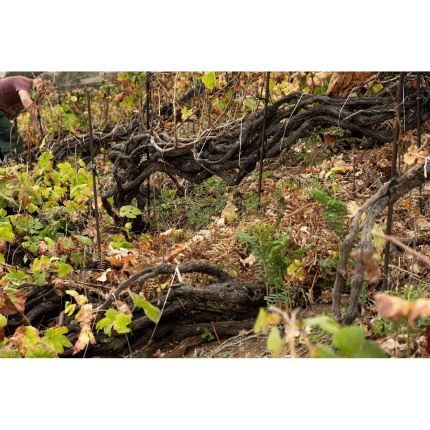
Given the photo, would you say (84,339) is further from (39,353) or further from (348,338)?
(348,338)

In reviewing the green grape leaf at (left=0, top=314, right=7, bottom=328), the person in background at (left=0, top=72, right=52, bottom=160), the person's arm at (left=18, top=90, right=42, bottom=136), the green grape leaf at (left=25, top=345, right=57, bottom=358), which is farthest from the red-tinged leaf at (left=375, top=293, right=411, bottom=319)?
the person's arm at (left=18, top=90, right=42, bottom=136)

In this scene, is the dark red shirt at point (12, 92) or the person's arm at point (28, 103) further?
the dark red shirt at point (12, 92)

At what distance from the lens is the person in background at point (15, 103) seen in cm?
585

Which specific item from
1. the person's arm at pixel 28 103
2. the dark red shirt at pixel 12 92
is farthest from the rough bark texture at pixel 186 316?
the dark red shirt at pixel 12 92

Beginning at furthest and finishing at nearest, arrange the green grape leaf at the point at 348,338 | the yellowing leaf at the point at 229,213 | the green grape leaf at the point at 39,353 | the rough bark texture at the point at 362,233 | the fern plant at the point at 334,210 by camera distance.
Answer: the yellowing leaf at the point at 229,213 → the fern plant at the point at 334,210 → the green grape leaf at the point at 39,353 → the rough bark texture at the point at 362,233 → the green grape leaf at the point at 348,338

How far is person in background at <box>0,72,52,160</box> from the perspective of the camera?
19.2 ft

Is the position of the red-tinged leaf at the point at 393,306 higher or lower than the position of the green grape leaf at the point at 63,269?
higher

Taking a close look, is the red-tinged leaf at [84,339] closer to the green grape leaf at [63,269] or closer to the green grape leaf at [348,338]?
the green grape leaf at [63,269]

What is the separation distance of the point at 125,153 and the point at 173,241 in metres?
0.85

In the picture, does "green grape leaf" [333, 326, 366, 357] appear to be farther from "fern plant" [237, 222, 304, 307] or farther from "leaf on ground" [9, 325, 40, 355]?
"leaf on ground" [9, 325, 40, 355]

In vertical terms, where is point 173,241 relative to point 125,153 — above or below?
below
